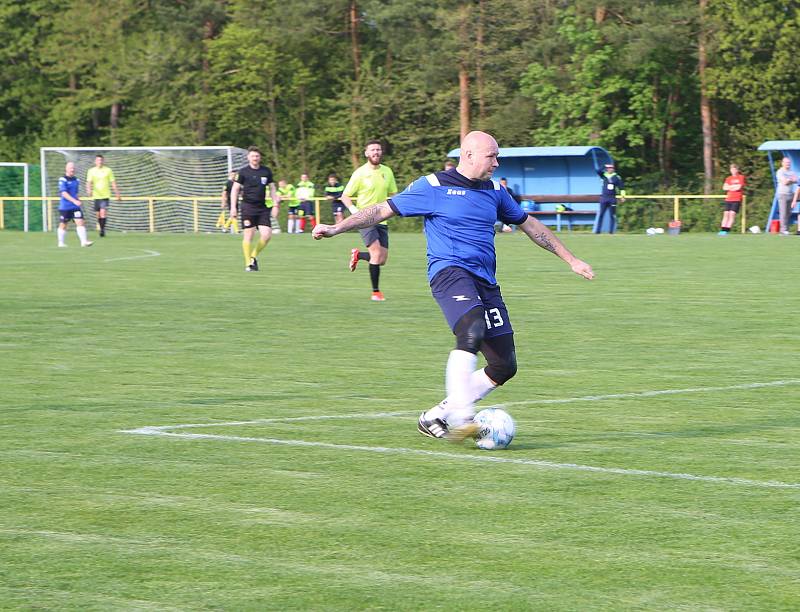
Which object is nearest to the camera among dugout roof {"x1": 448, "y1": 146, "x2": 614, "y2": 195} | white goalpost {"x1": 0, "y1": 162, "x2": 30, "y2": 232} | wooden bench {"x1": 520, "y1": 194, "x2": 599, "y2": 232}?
wooden bench {"x1": 520, "y1": 194, "x2": 599, "y2": 232}

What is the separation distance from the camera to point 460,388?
833cm

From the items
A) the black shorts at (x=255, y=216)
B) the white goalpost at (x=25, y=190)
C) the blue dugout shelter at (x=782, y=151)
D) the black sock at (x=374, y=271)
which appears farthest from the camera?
the white goalpost at (x=25, y=190)

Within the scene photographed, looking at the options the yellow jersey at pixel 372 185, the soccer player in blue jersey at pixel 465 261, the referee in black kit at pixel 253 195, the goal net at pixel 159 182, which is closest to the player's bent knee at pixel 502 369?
the soccer player in blue jersey at pixel 465 261

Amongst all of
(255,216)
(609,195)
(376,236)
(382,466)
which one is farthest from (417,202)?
(609,195)

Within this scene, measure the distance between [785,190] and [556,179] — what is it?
9826mm

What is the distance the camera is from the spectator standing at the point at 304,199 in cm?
4988

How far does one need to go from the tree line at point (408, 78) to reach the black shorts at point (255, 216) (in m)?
28.3

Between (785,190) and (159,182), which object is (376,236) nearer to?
(785,190)

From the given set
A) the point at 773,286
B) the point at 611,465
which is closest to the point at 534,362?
the point at 611,465

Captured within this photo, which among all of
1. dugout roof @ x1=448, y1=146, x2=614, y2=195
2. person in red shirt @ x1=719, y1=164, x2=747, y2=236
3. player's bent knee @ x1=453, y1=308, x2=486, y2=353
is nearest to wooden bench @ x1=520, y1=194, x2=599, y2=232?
dugout roof @ x1=448, y1=146, x2=614, y2=195

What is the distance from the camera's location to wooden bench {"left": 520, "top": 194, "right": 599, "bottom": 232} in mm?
46562

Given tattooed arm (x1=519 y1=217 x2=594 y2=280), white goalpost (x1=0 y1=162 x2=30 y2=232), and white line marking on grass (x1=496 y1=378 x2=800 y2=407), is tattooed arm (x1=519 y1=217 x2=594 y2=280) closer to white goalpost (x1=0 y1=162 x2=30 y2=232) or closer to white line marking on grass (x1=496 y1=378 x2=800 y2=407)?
white line marking on grass (x1=496 y1=378 x2=800 y2=407)

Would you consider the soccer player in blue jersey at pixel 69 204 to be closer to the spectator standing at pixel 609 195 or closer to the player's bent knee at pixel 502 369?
the spectator standing at pixel 609 195

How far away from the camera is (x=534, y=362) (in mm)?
12570
